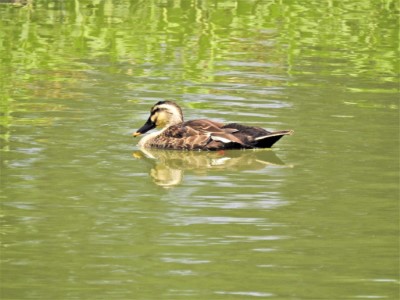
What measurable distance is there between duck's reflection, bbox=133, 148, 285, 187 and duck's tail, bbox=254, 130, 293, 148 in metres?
0.08

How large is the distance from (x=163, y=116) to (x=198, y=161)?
3.54ft

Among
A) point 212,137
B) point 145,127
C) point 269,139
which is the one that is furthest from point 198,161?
point 145,127

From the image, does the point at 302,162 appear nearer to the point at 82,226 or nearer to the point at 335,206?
the point at 335,206

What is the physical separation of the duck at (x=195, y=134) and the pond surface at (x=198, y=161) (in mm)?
122

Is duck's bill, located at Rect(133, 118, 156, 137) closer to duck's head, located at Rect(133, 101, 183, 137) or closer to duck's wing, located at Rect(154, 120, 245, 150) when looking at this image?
duck's head, located at Rect(133, 101, 183, 137)

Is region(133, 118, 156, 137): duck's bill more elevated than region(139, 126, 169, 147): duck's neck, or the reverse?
region(133, 118, 156, 137): duck's bill

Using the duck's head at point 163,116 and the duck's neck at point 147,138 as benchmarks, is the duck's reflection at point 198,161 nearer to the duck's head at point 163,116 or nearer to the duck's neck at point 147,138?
the duck's neck at point 147,138

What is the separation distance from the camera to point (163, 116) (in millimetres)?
14352

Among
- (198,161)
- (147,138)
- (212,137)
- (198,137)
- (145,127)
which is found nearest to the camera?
(198,161)

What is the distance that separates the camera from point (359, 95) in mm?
16156

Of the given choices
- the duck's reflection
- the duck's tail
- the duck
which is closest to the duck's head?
the duck

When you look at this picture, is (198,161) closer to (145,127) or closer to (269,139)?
(269,139)

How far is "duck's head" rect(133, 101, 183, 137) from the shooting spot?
47.0 feet

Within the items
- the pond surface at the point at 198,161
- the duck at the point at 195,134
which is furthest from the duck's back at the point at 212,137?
the pond surface at the point at 198,161
